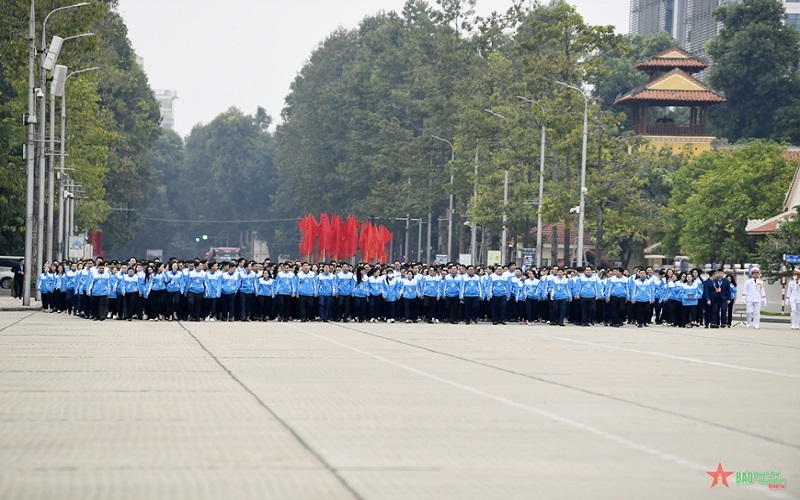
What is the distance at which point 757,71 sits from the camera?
115 metres

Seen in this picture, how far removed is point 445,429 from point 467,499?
4.10 m

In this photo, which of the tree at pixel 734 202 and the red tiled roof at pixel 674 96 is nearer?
the tree at pixel 734 202

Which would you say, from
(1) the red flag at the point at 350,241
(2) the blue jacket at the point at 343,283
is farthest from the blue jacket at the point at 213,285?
(1) the red flag at the point at 350,241

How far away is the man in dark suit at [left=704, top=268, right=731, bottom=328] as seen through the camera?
4275 centimetres

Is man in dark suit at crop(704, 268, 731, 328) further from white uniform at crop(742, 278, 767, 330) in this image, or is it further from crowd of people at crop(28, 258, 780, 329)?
white uniform at crop(742, 278, 767, 330)

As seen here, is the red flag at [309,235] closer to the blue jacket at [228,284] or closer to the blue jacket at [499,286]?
the blue jacket at [499,286]

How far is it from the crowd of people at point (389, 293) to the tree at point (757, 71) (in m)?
72.0

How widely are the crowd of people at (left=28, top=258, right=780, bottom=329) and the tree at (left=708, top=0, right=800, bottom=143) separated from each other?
7202cm

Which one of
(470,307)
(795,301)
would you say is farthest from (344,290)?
(795,301)

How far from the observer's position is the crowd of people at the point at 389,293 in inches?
1567

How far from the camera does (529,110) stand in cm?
7481

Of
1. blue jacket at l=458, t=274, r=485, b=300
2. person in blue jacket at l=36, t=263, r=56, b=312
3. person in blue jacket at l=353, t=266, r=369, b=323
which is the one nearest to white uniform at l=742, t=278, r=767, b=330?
blue jacket at l=458, t=274, r=485, b=300

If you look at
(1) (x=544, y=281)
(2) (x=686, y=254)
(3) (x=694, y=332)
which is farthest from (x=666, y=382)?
(2) (x=686, y=254)

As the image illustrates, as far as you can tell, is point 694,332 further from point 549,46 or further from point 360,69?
point 360,69
